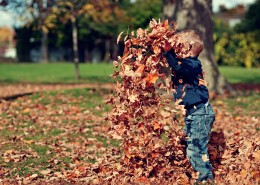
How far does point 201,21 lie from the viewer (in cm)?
1409

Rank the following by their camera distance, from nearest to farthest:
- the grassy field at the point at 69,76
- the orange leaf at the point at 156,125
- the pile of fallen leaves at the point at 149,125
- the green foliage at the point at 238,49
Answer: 1. the pile of fallen leaves at the point at 149,125
2. the orange leaf at the point at 156,125
3. the grassy field at the point at 69,76
4. the green foliage at the point at 238,49

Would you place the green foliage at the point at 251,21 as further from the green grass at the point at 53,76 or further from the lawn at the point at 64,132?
the lawn at the point at 64,132

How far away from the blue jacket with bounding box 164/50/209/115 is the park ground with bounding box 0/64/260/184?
31.9 inches

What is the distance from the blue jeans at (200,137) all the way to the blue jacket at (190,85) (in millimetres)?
83

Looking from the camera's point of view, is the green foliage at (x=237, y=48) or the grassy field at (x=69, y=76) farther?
the green foliage at (x=237, y=48)

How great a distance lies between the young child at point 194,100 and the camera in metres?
5.44

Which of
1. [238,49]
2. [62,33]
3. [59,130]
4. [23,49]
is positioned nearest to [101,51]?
[62,33]

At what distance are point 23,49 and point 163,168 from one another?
185 ft

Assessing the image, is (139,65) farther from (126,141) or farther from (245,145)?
(245,145)

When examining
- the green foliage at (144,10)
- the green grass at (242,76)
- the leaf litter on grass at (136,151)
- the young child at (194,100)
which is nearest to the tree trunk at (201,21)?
the leaf litter on grass at (136,151)

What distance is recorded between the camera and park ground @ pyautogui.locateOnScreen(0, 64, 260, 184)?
19.5ft

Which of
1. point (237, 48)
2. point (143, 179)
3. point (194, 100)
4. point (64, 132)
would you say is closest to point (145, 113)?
point (194, 100)

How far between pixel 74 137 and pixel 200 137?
361cm

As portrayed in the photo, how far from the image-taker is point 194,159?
5652mm
